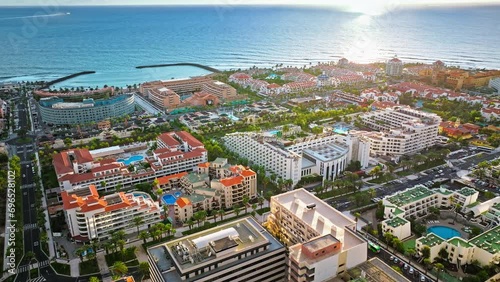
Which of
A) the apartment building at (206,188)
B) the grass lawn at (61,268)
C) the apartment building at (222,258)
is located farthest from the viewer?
the apartment building at (206,188)

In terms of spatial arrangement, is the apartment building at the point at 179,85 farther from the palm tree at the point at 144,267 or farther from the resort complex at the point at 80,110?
the palm tree at the point at 144,267

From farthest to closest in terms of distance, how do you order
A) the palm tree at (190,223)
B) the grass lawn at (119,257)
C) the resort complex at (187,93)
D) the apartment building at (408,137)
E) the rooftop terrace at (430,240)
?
the resort complex at (187,93) < the apartment building at (408,137) < the palm tree at (190,223) < the grass lawn at (119,257) < the rooftop terrace at (430,240)

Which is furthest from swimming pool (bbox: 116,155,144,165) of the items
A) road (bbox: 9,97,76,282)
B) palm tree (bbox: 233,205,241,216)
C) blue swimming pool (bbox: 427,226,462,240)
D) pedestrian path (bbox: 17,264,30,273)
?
blue swimming pool (bbox: 427,226,462,240)

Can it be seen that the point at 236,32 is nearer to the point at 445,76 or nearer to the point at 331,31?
the point at 331,31

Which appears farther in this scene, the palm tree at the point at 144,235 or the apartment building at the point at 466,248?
the palm tree at the point at 144,235

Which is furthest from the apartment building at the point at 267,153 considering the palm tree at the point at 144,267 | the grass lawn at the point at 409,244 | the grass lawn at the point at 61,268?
the grass lawn at the point at 61,268

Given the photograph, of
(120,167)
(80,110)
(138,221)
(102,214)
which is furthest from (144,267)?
(80,110)
